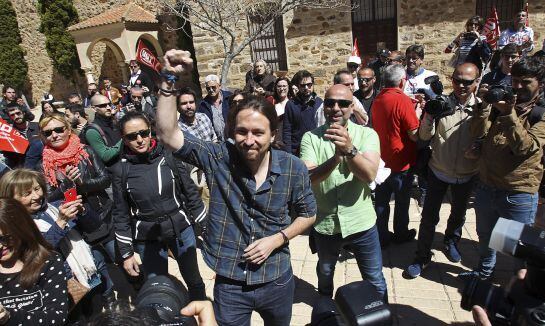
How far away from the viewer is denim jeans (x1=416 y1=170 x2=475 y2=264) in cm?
325

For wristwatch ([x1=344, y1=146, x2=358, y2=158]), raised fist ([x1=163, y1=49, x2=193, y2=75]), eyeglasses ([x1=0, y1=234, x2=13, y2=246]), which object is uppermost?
raised fist ([x1=163, y1=49, x2=193, y2=75])

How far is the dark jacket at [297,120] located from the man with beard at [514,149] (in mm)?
1934

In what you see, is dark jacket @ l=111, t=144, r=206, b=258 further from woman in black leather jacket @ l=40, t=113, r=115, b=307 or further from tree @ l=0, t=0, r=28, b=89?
tree @ l=0, t=0, r=28, b=89

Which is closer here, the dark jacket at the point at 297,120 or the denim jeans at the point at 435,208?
the denim jeans at the point at 435,208

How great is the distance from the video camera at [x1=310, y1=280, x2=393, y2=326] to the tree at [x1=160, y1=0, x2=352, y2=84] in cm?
867

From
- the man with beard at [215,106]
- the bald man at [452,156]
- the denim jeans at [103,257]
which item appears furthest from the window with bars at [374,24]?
the denim jeans at [103,257]

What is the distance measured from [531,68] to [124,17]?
44.1ft

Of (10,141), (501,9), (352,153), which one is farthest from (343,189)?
(501,9)

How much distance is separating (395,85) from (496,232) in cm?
249

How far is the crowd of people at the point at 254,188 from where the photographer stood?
1.89m

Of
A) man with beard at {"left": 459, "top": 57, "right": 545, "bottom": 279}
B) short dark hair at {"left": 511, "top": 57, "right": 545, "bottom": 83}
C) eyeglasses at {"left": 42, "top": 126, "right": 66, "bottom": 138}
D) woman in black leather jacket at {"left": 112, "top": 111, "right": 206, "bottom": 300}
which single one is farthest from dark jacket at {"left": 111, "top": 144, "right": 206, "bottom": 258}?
short dark hair at {"left": 511, "top": 57, "right": 545, "bottom": 83}

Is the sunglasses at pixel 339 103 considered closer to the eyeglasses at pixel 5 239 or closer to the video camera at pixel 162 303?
the video camera at pixel 162 303

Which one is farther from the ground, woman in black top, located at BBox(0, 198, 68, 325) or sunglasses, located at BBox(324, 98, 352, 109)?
sunglasses, located at BBox(324, 98, 352, 109)

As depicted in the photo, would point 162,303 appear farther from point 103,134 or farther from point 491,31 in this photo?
point 491,31
